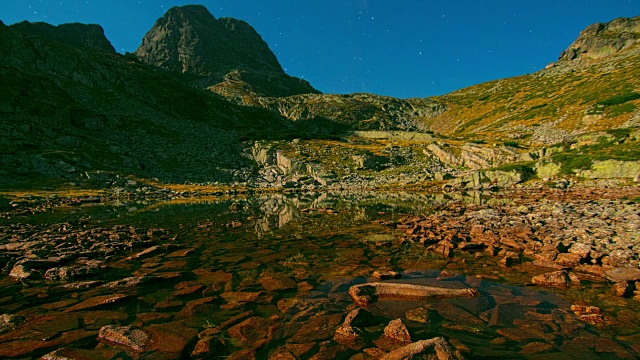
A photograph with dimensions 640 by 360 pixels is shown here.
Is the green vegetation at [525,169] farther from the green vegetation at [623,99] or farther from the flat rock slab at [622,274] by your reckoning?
the green vegetation at [623,99]

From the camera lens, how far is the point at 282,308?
8.66 m

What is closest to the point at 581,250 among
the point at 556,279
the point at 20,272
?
the point at 556,279

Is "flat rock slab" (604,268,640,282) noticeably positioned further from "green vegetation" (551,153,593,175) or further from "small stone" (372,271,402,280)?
"green vegetation" (551,153,593,175)

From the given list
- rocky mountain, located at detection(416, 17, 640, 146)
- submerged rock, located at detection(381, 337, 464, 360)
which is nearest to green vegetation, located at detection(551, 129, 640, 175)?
rocky mountain, located at detection(416, 17, 640, 146)

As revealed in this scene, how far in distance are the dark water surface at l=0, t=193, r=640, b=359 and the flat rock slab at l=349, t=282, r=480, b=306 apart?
29cm

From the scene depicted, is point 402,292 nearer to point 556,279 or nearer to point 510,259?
point 556,279

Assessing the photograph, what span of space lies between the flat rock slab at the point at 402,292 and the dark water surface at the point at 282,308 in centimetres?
29

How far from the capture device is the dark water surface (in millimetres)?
6547

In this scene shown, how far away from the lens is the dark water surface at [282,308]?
655cm

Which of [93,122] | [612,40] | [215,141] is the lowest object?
[215,141]

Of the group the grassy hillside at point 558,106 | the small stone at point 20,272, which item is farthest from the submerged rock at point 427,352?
the grassy hillside at point 558,106

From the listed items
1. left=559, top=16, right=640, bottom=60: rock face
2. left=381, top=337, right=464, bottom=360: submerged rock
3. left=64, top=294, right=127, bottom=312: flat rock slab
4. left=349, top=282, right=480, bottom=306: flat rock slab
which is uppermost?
left=559, top=16, right=640, bottom=60: rock face

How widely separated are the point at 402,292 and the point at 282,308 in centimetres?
368

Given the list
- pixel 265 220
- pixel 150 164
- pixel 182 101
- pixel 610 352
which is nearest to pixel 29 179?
pixel 150 164
